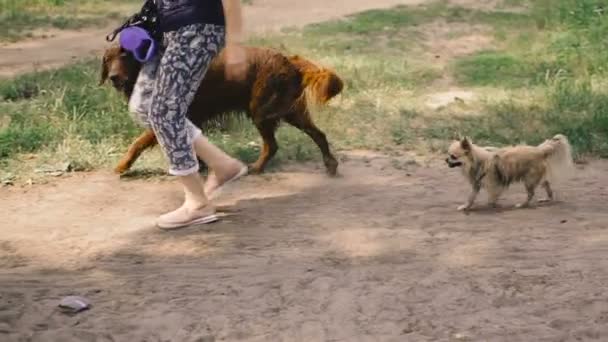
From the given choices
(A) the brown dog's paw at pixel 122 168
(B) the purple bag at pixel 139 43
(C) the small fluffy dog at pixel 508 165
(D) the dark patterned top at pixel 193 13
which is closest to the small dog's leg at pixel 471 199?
(C) the small fluffy dog at pixel 508 165

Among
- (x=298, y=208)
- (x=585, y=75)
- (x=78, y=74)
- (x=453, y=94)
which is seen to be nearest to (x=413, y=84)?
(x=453, y=94)

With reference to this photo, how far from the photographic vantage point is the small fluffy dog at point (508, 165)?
5836mm

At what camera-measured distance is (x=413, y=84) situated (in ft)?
31.5

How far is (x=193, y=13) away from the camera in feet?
16.8

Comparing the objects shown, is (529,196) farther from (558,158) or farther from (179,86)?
→ (179,86)

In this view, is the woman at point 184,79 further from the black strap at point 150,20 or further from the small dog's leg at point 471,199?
the small dog's leg at point 471,199

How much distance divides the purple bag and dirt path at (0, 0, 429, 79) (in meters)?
4.86

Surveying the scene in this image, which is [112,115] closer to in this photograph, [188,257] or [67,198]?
[67,198]

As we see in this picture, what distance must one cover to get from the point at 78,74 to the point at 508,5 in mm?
7214

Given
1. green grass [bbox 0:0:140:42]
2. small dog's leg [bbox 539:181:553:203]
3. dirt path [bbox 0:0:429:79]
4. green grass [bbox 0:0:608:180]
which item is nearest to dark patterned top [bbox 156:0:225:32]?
green grass [bbox 0:0:608:180]

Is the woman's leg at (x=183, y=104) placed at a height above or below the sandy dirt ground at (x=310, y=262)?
above

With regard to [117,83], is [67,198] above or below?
below

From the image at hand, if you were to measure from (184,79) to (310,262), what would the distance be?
117 centimetres

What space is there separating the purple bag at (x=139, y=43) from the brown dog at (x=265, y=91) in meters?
0.68
